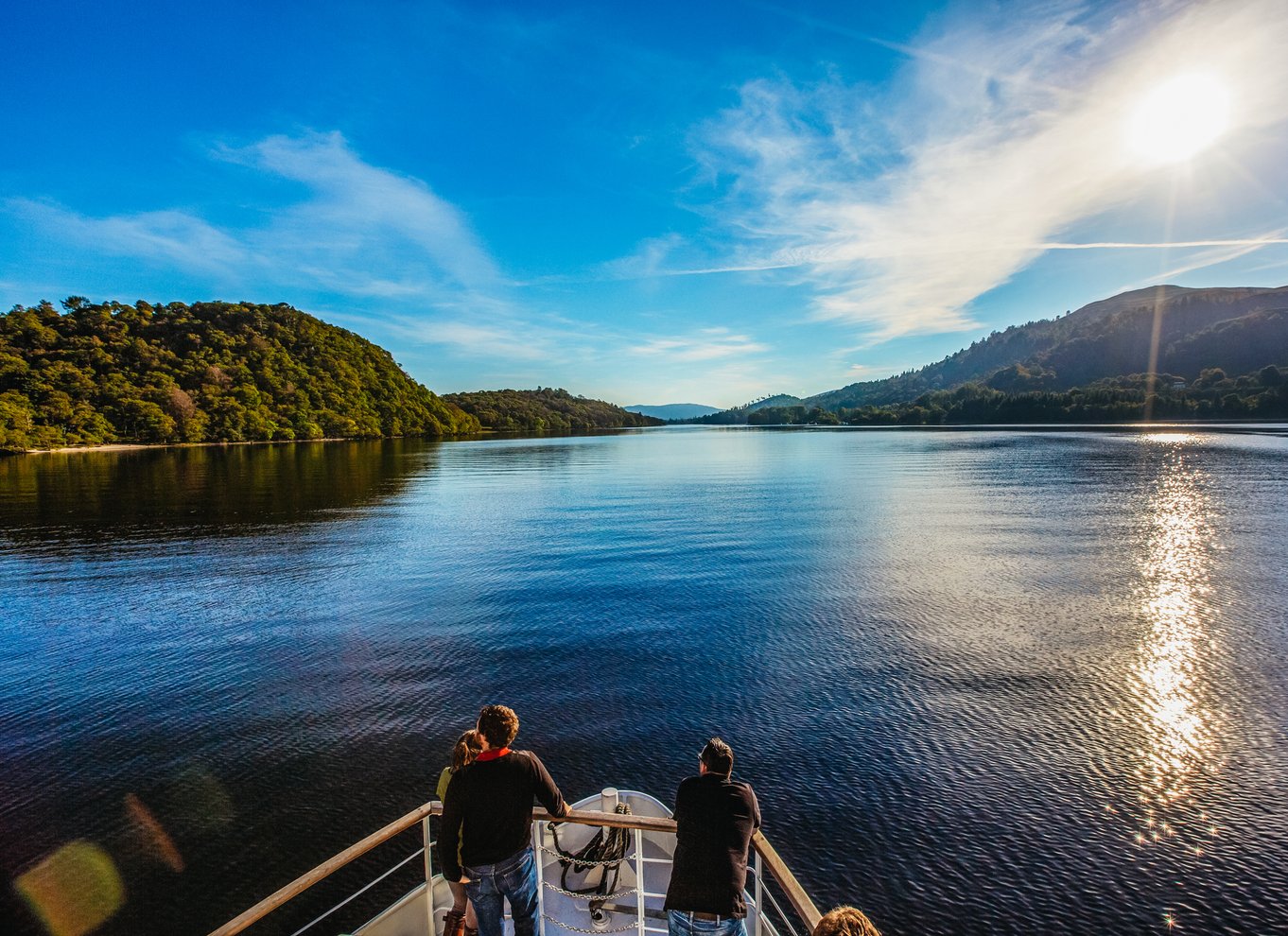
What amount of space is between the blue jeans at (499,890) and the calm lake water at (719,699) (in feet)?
17.2

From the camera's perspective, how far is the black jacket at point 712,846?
5324mm

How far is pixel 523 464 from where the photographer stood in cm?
9762

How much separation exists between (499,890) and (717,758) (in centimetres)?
257

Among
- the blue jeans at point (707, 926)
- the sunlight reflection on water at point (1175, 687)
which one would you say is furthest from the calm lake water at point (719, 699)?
the blue jeans at point (707, 926)

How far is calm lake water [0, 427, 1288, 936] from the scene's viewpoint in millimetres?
10000

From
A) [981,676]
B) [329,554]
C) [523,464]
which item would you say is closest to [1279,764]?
[981,676]

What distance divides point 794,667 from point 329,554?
1058 inches

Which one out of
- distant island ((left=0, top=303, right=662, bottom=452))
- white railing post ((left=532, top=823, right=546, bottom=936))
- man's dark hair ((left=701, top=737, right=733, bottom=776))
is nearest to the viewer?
man's dark hair ((left=701, top=737, right=733, bottom=776))

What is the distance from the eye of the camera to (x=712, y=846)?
5391 mm

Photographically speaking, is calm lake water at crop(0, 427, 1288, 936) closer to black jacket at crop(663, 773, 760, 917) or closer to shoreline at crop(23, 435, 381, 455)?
black jacket at crop(663, 773, 760, 917)

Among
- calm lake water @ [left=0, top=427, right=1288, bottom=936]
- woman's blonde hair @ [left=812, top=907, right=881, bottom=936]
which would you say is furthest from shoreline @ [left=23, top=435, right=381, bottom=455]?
woman's blonde hair @ [left=812, top=907, right=881, bottom=936]

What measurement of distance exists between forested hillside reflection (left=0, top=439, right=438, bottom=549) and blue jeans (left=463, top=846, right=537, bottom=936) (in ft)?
138

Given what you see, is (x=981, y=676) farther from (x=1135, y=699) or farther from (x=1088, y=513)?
(x=1088, y=513)

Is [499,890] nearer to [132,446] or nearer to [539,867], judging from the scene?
[539,867]
